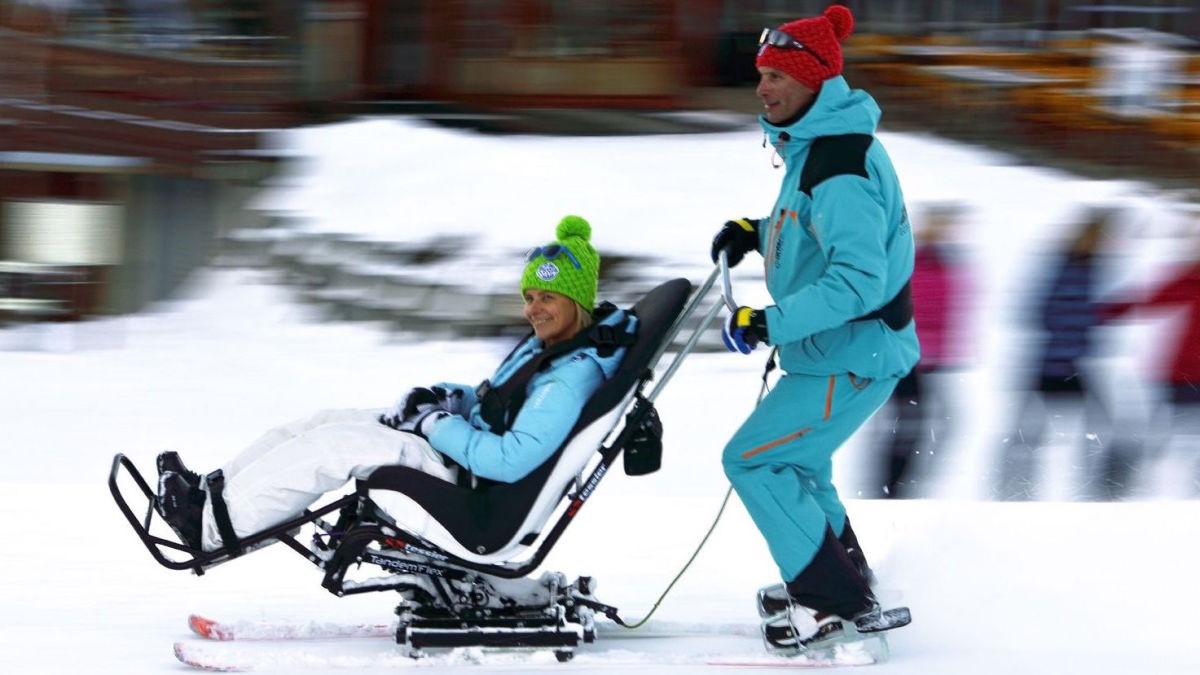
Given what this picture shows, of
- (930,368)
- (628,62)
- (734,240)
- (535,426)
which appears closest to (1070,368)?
(930,368)

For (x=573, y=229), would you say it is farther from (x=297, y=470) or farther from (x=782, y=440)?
(x=297, y=470)

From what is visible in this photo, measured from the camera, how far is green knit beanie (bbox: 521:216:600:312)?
404 cm

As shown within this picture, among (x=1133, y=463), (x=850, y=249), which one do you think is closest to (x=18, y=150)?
(x=1133, y=463)

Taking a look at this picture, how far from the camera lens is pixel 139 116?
11.4 m

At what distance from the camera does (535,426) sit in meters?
3.88

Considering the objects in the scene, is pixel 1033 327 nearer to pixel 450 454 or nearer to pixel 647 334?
pixel 647 334

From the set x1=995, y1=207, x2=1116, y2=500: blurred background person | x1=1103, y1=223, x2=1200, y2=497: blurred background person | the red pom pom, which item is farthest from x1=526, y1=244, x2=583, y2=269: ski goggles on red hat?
x1=1103, y1=223, x2=1200, y2=497: blurred background person

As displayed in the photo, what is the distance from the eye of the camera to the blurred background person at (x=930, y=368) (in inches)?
247

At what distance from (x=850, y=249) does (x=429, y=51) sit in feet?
33.1

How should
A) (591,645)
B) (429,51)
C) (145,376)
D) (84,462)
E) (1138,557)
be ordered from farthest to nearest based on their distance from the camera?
(429,51) → (145,376) → (84,462) → (1138,557) → (591,645)

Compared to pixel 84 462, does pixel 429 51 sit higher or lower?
higher

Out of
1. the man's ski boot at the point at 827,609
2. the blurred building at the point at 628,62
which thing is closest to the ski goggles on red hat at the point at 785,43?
the man's ski boot at the point at 827,609

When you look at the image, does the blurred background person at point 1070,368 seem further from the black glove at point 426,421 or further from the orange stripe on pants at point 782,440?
the black glove at point 426,421

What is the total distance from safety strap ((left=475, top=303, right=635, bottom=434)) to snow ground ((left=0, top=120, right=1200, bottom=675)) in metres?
0.64
